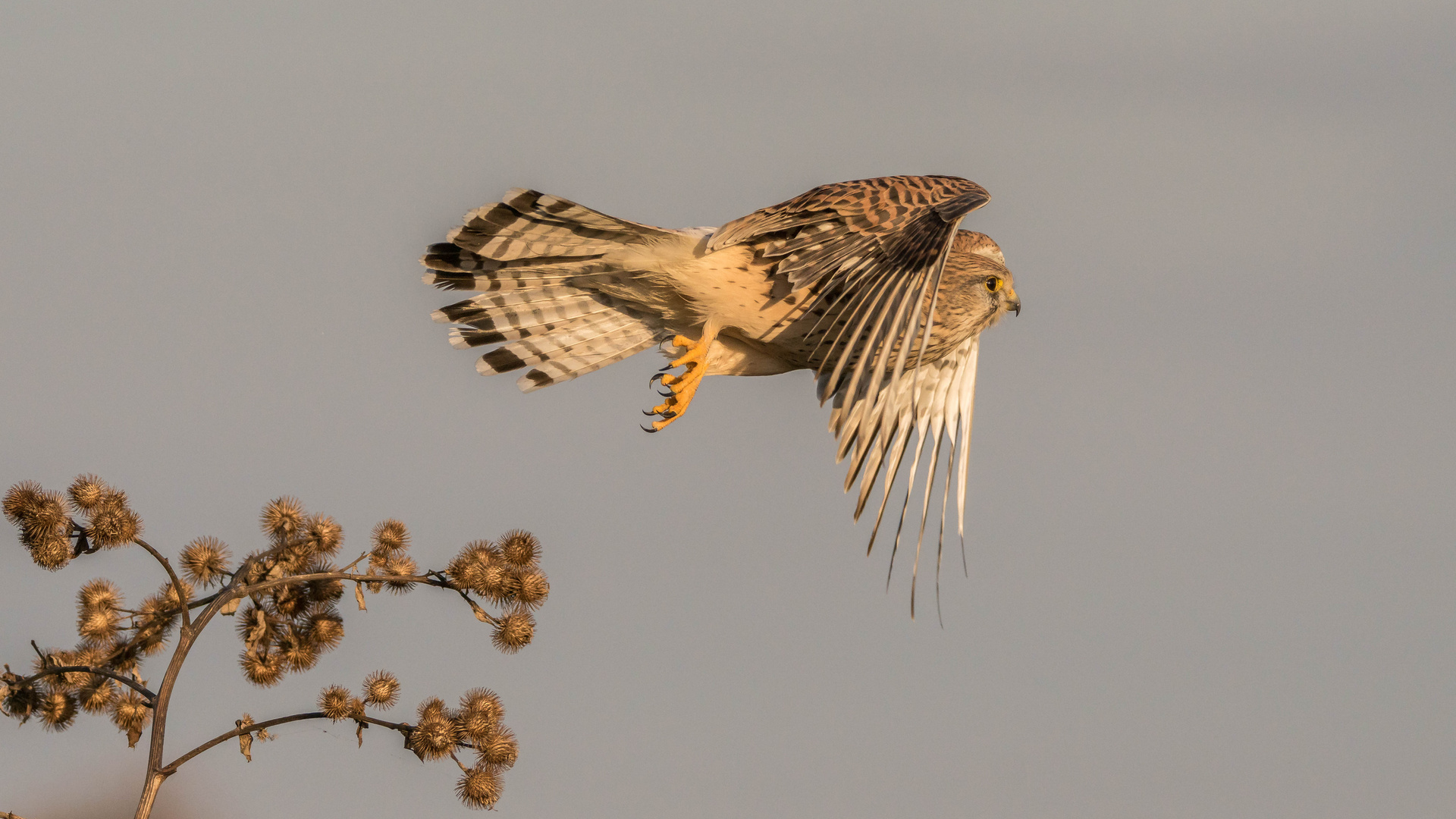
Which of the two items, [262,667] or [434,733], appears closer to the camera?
[434,733]

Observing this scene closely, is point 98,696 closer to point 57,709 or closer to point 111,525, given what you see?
point 57,709

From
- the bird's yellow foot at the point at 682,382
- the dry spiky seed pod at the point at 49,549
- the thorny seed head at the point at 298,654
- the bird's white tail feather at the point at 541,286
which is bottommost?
the thorny seed head at the point at 298,654

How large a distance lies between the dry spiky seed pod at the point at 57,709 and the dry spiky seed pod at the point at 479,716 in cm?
200

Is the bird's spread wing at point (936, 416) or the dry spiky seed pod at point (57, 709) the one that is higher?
the bird's spread wing at point (936, 416)

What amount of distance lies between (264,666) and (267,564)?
0.53 m

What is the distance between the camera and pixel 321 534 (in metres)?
6.09

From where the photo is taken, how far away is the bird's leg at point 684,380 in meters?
6.89

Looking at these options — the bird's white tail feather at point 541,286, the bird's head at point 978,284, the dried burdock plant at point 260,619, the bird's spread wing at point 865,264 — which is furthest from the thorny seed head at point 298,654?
the bird's head at point 978,284

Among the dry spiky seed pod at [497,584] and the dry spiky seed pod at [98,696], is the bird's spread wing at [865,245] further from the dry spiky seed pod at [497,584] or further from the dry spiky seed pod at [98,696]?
the dry spiky seed pod at [98,696]

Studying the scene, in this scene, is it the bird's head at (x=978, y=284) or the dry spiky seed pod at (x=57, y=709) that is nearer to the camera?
the dry spiky seed pod at (x=57, y=709)

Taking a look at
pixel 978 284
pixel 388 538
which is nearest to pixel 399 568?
pixel 388 538

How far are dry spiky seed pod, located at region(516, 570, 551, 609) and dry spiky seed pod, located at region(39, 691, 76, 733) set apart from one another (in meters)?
2.27

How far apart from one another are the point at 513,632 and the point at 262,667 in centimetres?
139

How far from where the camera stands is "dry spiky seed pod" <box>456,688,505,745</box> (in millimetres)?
5414
